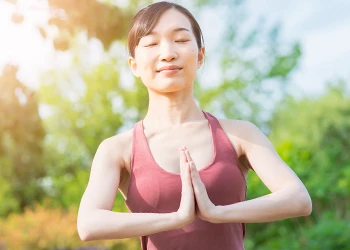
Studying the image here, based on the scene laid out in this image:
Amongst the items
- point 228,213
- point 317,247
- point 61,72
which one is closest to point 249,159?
point 228,213

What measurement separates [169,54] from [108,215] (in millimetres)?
575

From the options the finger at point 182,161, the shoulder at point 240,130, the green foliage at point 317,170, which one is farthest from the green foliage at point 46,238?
the finger at point 182,161

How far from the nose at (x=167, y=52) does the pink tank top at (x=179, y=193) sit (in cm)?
31

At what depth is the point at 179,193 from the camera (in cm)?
195

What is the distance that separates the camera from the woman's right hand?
1814 mm

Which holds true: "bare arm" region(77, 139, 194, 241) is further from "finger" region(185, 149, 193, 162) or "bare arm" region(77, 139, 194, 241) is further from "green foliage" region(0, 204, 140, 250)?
"green foliage" region(0, 204, 140, 250)

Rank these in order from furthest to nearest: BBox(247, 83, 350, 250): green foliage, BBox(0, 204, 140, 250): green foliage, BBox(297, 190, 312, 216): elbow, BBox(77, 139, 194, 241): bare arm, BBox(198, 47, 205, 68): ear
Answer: BBox(247, 83, 350, 250): green foliage
BBox(0, 204, 140, 250): green foliage
BBox(198, 47, 205, 68): ear
BBox(297, 190, 312, 216): elbow
BBox(77, 139, 194, 241): bare arm

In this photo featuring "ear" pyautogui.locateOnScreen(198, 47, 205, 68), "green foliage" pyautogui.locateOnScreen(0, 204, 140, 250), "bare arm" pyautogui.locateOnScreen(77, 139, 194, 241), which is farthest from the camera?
"green foliage" pyautogui.locateOnScreen(0, 204, 140, 250)

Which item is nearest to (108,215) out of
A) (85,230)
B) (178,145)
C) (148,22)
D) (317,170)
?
(85,230)

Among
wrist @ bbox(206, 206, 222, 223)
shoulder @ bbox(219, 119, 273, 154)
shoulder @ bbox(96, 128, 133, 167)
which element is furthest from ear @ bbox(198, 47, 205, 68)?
wrist @ bbox(206, 206, 222, 223)

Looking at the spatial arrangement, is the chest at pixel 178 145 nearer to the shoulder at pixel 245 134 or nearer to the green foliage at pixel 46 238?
the shoulder at pixel 245 134

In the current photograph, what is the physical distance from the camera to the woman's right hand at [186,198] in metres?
1.81

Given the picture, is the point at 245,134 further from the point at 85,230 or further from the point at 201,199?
the point at 85,230

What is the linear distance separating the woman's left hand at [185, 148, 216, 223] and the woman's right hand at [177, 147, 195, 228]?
1 centimetres
